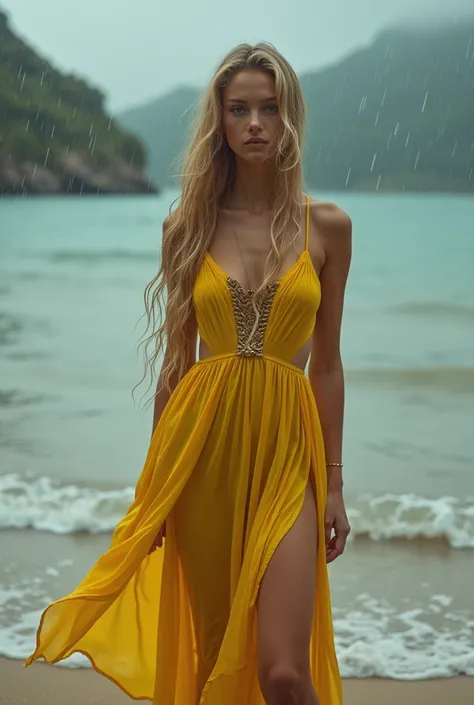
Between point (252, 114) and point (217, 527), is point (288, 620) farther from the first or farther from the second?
point (252, 114)

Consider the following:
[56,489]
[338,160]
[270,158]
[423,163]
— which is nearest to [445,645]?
[270,158]

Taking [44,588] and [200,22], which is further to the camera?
[200,22]

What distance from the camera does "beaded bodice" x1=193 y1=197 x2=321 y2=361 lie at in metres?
2.17

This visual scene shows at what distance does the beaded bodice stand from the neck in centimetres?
19

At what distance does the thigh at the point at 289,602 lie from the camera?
1.96m

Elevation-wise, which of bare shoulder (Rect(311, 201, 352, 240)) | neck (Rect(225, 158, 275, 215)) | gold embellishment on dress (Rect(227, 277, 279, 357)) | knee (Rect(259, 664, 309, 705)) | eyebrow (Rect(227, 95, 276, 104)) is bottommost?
knee (Rect(259, 664, 309, 705))

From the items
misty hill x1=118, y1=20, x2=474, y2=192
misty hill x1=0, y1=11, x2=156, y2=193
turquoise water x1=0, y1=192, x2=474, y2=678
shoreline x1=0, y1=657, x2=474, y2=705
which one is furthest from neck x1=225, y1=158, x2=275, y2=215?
misty hill x1=0, y1=11, x2=156, y2=193

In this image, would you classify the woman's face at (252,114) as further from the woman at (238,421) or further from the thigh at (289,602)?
the thigh at (289,602)

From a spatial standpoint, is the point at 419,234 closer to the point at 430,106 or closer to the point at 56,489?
the point at 430,106

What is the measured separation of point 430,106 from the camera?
8.97m

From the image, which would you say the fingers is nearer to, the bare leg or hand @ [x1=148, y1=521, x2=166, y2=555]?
the bare leg

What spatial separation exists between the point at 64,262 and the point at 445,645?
24.6 ft

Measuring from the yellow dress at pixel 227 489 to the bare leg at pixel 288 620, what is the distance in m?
0.04

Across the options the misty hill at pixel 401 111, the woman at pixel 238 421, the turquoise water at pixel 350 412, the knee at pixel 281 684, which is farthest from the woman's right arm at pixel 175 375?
the misty hill at pixel 401 111
